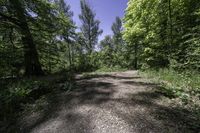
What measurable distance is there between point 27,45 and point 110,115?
24.1 feet

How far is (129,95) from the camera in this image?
17.2 feet

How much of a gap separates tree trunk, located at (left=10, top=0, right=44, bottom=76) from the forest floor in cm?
526

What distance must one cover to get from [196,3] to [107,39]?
1112 inches

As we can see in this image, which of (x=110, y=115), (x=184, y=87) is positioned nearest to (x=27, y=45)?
(x=110, y=115)

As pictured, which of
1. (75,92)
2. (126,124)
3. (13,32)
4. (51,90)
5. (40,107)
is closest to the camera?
(126,124)

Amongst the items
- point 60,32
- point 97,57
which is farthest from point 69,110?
point 97,57

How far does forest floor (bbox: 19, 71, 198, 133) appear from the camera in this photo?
11.6 feet

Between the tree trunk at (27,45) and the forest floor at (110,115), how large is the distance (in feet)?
17.2

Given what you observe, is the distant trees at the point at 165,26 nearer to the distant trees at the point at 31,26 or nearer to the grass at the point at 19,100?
the distant trees at the point at 31,26

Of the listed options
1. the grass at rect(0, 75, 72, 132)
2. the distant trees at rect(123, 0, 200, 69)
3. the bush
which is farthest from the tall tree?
the distant trees at rect(123, 0, 200, 69)

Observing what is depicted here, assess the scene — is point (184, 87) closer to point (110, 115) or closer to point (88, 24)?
point (110, 115)

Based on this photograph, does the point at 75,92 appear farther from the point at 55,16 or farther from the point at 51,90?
the point at 55,16

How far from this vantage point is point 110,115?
13.1ft

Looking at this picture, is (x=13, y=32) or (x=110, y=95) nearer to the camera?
(x=110, y=95)
